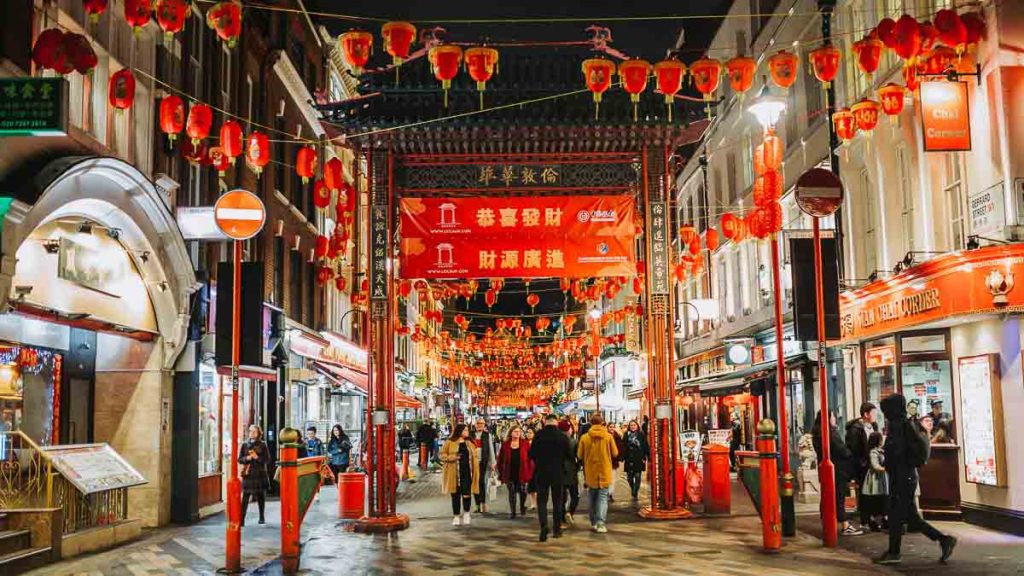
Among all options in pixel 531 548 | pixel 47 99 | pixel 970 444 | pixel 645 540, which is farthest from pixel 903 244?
pixel 47 99

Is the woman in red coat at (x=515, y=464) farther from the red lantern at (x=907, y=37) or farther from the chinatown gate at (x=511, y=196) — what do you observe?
the red lantern at (x=907, y=37)

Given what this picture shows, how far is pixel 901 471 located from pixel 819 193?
171 inches

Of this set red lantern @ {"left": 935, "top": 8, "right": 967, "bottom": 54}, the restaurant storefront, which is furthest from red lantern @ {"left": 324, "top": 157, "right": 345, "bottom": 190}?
red lantern @ {"left": 935, "top": 8, "right": 967, "bottom": 54}

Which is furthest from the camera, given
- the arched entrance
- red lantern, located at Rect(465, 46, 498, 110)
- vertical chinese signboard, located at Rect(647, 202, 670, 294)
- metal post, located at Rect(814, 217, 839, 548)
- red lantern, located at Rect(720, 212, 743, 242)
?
red lantern, located at Rect(720, 212, 743, 242)

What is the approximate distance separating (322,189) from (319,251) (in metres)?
5.43

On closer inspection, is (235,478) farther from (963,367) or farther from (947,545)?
(963,367)

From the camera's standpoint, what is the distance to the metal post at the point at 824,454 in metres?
14.5

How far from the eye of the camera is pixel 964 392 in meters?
18.6

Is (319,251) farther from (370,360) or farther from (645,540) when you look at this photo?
(645,540)

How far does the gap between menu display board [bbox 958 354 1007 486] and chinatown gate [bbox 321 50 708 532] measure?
5.38 meters

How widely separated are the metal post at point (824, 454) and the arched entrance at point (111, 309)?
438 inches

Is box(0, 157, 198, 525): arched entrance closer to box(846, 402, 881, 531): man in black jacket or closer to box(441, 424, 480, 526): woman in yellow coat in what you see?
box(441, 424, 480, 526): woman in yellow coat

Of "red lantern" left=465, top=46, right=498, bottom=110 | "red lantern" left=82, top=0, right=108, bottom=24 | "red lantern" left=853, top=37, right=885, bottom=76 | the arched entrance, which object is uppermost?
"red lantern" left=465, top=46, right=498, bottom=110

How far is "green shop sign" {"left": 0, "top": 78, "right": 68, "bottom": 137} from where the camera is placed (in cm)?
1171
